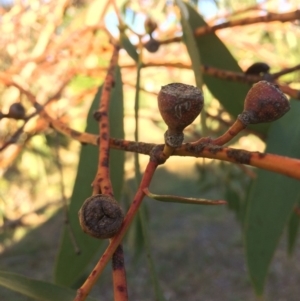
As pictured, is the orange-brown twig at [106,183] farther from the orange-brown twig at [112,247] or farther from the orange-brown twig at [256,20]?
the orange-brown twig at [256,20]

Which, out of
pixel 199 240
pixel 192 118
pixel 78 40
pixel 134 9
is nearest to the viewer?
pixel 192 118

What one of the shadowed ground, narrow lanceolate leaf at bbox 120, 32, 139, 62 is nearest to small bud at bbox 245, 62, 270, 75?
narrow lanceolate leaf at bbox 120, 32, 139, 62

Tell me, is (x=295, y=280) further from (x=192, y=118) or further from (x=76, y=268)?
(x=192, y=118)

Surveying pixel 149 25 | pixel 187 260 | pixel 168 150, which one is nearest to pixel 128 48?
pixel 149 25

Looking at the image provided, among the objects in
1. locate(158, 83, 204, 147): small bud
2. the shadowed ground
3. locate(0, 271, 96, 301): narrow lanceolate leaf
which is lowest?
the shadowed ground

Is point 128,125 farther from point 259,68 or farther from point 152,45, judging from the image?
point 259,68

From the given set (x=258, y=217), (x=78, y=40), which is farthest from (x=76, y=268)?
(x=78, y=40)

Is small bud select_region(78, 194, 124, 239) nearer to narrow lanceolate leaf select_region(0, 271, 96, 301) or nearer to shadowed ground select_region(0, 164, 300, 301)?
narrow lanceolate leaf select_region(0, 271, 96, 301)
